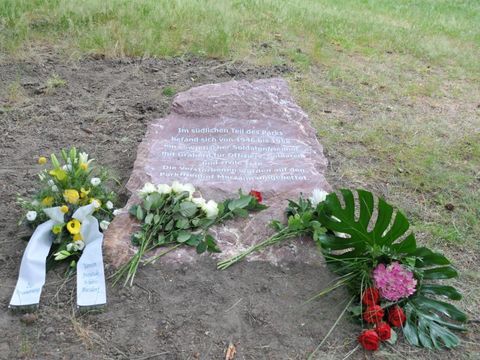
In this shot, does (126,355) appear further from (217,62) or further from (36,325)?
(217,62)

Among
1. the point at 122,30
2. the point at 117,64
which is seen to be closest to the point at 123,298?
the point at 117,64

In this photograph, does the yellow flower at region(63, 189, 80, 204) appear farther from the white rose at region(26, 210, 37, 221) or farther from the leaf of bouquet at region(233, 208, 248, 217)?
the leaf of bouquet at region(233, 208, 248, 217)

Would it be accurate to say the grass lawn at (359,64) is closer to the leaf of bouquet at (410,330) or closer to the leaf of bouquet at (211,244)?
the leaf of bouquet at (410,330)

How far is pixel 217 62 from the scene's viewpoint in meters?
5.86

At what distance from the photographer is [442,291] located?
2.73m

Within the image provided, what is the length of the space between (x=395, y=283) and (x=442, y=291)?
0.85 feet

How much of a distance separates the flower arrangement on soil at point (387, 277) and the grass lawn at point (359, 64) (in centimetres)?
33

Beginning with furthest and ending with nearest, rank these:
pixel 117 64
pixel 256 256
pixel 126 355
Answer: pixel 117 64 → pixel 256 256 → pixel 126 355

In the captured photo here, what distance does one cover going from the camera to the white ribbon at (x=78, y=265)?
9.18 feet

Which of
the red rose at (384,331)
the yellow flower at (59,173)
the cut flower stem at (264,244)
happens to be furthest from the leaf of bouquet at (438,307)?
the yellow flower at (59,173)

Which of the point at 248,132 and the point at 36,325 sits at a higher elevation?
the point at 248,132

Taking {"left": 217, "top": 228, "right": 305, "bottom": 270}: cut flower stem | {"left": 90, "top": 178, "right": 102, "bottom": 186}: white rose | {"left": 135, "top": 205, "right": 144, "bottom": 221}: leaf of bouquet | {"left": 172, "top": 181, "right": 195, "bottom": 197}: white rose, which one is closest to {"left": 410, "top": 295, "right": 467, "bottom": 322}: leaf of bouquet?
{"left": 217, "top": 228, "right": 305, "bottom": 270}: cut flower stem

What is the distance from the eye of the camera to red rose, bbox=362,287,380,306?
271cm

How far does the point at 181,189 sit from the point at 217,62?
291 cm
